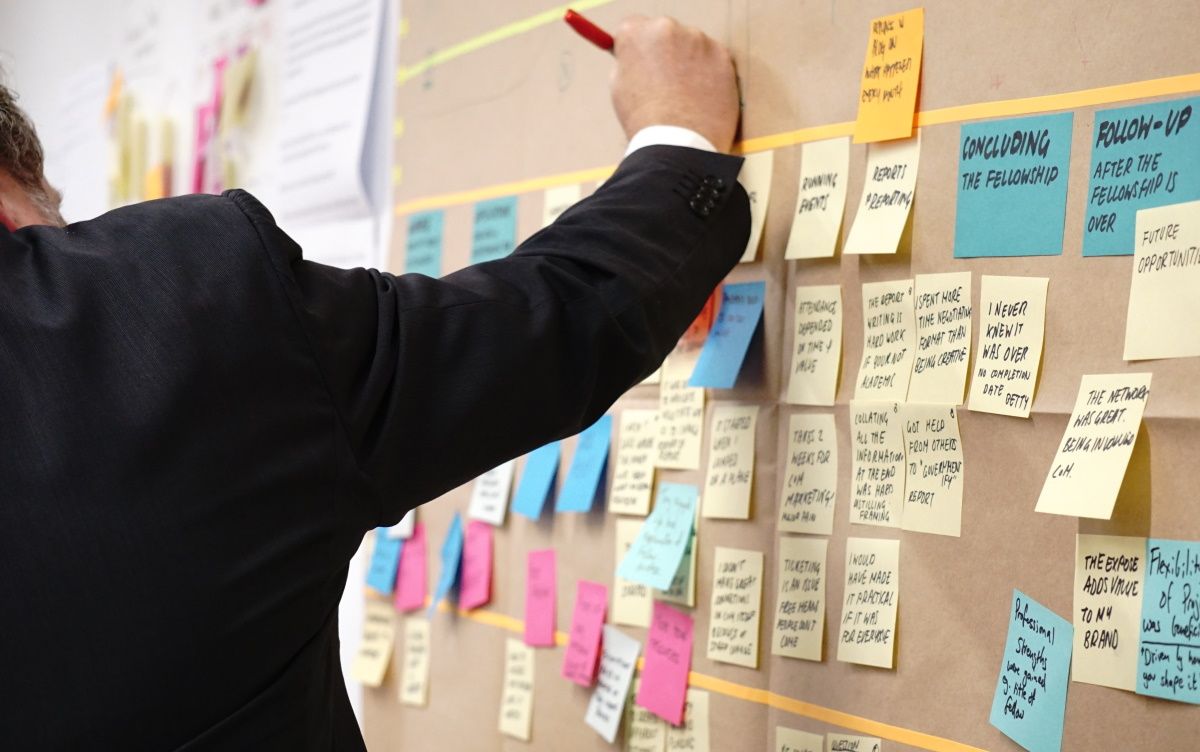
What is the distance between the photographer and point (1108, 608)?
2.44 feet

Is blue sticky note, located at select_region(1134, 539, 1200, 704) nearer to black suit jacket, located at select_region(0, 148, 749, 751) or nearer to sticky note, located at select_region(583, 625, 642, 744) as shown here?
black suit jacket, located at select_region(0, 148, 749, 751)

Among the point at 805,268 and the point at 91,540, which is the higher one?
the point at 805,268

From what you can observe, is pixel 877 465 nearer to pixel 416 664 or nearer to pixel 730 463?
pixel 730 463

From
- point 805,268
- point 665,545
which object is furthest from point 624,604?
point 805,268

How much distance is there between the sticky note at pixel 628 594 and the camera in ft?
3.55

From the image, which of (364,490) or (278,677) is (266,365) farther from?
(278,677)

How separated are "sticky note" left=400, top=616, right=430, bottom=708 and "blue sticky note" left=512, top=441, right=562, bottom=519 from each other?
242 millimetres

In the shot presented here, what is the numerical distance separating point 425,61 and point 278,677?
0.90m

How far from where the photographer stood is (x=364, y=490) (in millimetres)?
746

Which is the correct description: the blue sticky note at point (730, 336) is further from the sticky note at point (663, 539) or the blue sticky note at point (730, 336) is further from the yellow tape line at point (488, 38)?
the yellow tape line at point (488, 38)

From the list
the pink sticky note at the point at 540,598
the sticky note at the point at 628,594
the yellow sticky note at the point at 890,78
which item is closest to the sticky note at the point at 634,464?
the sticky note at the point at 628,594

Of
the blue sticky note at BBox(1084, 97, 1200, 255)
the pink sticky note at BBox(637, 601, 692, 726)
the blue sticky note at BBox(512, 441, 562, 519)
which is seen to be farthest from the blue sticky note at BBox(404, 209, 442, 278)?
the blue sticky note at BBox(1084, 97, 1200, 255)

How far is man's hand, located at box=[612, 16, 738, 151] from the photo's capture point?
0.96m

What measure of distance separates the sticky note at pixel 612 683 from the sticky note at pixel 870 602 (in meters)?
0.25
